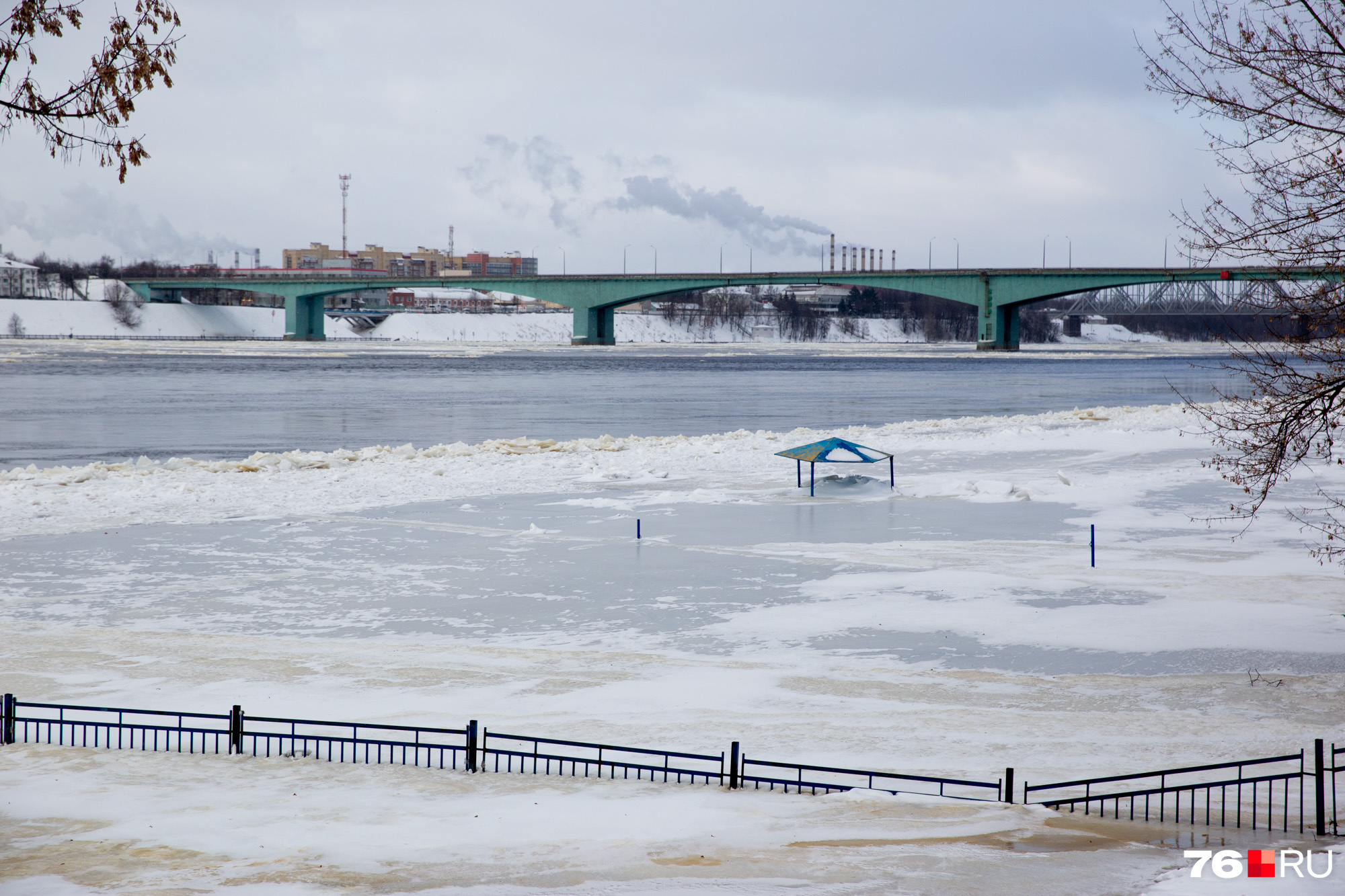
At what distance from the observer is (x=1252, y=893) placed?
19.3 ft

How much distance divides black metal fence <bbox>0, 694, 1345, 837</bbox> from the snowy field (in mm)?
235

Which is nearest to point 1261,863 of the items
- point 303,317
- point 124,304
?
point 303,317

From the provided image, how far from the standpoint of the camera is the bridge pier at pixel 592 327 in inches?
4906

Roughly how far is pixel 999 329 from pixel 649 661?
10744 centimetres

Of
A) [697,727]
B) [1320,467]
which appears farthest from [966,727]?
[1320,467]

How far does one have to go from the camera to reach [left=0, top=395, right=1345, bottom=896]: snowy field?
6.69 m

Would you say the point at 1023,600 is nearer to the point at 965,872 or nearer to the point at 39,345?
the point at 965,872

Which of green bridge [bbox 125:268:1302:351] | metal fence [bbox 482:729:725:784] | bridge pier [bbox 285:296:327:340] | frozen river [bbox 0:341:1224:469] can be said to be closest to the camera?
metal fence [bbox 482:729:725:784]

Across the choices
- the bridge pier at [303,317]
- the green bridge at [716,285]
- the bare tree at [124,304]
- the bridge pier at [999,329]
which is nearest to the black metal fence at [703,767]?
the green bridge at [716,285]

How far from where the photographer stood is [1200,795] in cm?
805

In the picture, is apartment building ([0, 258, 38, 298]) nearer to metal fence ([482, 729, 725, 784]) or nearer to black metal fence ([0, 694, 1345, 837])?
black metal fence ([0, 694, 1345, 837])

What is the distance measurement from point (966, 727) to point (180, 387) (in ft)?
189

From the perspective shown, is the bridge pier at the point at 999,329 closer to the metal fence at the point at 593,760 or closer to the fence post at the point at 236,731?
the metal fence at the point at 593,760

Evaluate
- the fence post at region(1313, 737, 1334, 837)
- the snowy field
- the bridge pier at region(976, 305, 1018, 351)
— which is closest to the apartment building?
the bridge pier at region(976, 305, 1018, 351)
